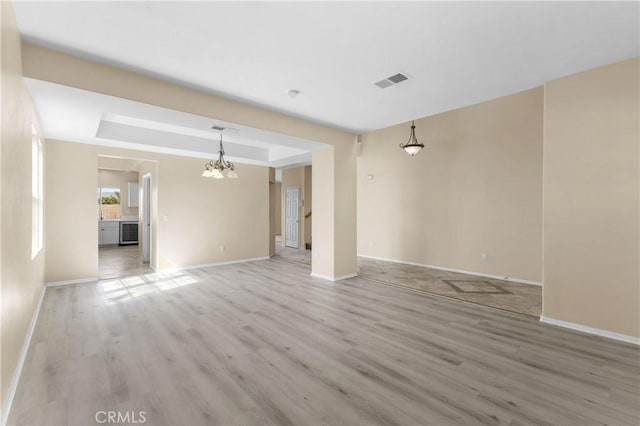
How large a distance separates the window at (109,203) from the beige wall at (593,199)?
12.4 m

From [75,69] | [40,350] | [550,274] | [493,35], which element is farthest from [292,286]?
[493,35]

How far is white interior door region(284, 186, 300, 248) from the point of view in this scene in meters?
10.3

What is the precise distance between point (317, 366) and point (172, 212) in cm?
524

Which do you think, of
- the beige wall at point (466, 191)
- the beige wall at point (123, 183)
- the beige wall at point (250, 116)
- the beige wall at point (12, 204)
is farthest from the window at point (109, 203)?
the beige wall at point (466, 191)

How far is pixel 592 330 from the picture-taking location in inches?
125

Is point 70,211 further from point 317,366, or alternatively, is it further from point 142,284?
point 317,366

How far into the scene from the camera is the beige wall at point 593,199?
2988 mm

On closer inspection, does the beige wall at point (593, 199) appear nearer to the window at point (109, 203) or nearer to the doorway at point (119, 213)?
the doorway at point (119, 213)

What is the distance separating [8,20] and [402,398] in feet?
12.5

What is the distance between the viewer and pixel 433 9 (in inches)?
86.9

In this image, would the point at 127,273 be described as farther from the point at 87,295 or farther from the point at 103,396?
the point at 103,396

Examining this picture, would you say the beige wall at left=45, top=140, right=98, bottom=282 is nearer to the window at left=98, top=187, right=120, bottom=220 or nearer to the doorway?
the doorway

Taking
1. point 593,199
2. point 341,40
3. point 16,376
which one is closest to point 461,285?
point 593,199

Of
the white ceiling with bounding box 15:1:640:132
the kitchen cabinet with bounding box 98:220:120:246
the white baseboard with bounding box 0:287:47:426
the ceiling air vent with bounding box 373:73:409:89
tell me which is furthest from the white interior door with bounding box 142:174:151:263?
the ceiling air vent with bounding box 373:73:409:89
